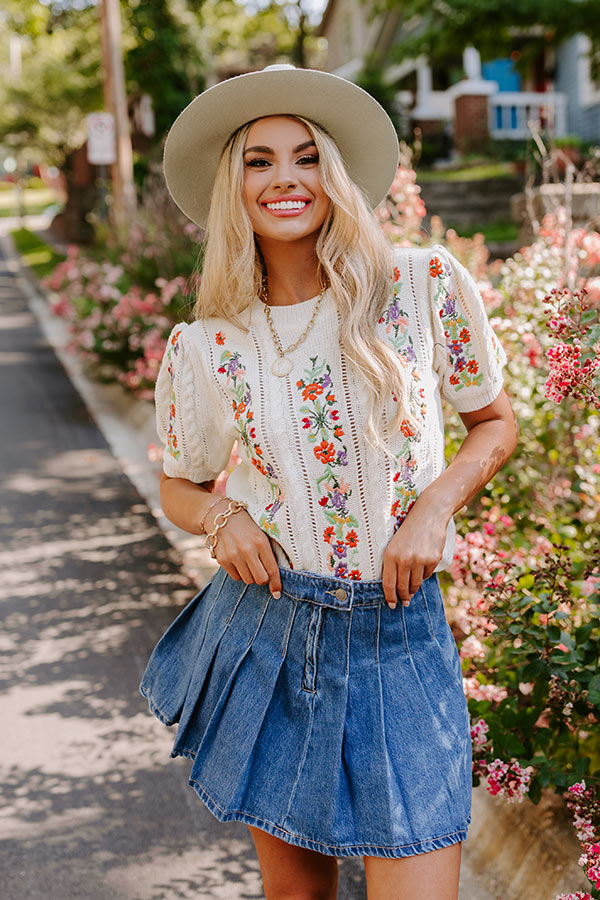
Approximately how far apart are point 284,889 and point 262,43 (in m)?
33.4

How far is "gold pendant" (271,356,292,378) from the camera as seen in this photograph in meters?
1.93

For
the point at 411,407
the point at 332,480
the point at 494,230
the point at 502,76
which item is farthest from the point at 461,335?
the point at 502,76

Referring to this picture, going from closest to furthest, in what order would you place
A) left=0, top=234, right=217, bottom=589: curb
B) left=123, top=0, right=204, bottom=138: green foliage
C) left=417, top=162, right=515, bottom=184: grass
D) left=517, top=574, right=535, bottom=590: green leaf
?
left=517, top=574, right=535, bottom=590: green leaf < left=0, top=234, right=217, bottom=589: curb < left=417, top=162, right=515, bottom=184: grass < left=123, top=0, right=204, bottom=138: green foliage

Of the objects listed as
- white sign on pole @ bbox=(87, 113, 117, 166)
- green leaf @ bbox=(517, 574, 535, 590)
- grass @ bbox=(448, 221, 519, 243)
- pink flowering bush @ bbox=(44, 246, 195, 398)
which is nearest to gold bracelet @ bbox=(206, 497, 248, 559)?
green leaf @ bbox=(517, 574, 535, 590)

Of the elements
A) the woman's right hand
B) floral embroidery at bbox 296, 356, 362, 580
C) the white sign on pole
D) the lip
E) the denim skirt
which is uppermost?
the white sign on pole

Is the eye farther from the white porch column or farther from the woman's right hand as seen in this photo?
the white porch column

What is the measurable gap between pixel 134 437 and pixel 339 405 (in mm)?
6519

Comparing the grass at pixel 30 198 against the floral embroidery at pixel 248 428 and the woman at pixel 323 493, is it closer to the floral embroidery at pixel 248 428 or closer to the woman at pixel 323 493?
the woman at pixel 323 493

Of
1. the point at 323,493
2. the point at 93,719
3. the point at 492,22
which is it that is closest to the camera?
the point at 323,493

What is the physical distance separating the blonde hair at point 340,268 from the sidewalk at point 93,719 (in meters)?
1.70

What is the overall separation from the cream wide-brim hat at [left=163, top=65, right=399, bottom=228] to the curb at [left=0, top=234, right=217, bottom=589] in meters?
3.13

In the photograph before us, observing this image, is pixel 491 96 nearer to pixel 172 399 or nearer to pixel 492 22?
pixel 492 22

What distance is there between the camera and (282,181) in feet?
6.45

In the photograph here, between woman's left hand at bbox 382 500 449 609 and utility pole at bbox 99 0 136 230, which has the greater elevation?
utility pole at bbox 99 0 136 230
